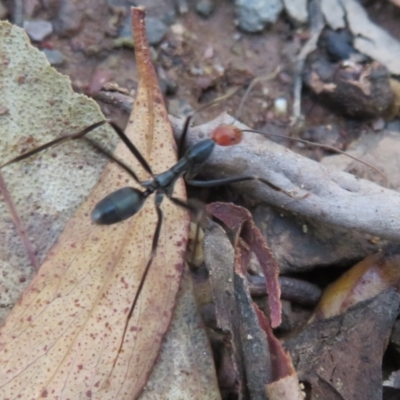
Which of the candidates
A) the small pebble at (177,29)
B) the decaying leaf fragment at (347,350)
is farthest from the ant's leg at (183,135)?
the decaying leaf fragment at (347,350)

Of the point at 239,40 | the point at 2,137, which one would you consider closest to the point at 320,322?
the point at 2,137

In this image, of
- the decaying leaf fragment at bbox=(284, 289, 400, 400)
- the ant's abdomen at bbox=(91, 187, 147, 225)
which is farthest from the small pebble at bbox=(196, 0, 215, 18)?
the decaying leaf fragment at bbox=(284, 289, 400, 400)

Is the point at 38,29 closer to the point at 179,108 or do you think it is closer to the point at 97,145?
the point at 179,108

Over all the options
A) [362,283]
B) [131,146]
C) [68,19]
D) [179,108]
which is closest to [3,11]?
[68,19]

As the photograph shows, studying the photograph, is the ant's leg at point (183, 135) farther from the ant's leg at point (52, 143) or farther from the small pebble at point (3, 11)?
the small pebble at point (3, 11)

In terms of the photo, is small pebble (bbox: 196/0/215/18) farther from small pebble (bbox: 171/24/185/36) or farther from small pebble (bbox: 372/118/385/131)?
small pebble (bbox: 372/118/385/131)

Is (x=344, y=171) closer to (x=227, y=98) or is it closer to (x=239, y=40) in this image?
(x=227, y=98)

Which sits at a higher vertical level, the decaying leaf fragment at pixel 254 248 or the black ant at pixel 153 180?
the decaying leaf fragment at pixel 254 248
